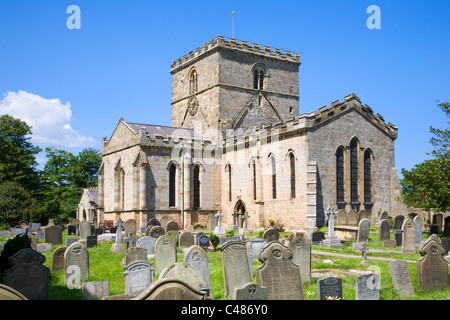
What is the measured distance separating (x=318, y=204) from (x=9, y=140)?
39321mm

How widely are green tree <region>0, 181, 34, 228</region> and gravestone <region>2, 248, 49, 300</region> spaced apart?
32.8 m

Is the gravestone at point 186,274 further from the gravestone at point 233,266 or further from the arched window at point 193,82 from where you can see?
the arched window at point 193,82

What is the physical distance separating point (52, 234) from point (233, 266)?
17114 millimetres

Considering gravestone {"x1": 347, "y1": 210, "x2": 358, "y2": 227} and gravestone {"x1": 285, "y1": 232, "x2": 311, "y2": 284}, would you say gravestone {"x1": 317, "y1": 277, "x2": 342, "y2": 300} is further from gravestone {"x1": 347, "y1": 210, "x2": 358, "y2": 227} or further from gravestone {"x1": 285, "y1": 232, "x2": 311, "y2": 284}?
gravestone {"x1": 347, "y1": 210, "x2": 358, "y2": 227}

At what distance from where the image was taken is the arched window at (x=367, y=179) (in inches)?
1326

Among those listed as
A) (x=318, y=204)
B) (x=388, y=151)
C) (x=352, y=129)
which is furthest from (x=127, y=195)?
(x=388, y=151)

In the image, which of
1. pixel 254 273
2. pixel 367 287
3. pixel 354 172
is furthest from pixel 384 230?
pixel 367 287

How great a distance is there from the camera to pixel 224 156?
39.4 metres

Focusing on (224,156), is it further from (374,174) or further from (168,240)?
(168,240)

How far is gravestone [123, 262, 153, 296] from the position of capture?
11.8 metres

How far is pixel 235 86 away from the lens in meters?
41.8

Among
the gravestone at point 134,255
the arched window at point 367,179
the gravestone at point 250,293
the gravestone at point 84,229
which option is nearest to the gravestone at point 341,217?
the arched window at point 367,179

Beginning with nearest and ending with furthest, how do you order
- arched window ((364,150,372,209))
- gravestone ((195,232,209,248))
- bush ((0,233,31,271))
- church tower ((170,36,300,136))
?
bush ((0,233,31,271)) → gravestone ((195,232,209,248)) → arched window ((364,150,372,209)) → church tower ((170,36,300,136))

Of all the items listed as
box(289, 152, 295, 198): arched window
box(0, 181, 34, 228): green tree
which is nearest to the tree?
box(289, 152, 295, 198): arched window
